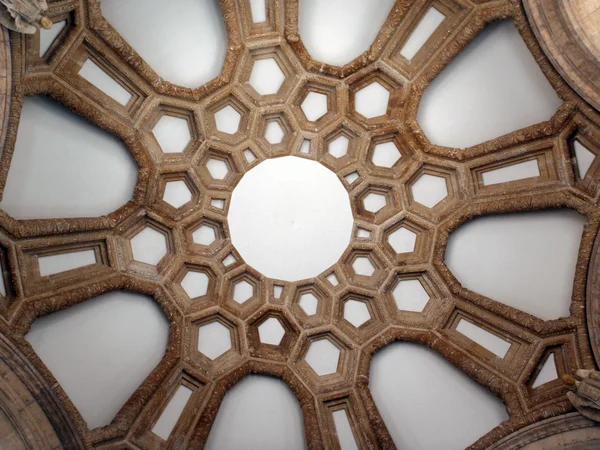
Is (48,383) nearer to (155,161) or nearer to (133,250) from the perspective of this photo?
(133,250)

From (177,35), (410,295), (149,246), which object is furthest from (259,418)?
(177,35)

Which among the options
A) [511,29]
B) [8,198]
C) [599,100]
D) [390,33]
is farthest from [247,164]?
[599,100]

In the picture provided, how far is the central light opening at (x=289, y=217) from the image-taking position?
11445 millimetres

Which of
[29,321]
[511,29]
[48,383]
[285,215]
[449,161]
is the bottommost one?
[48,383]

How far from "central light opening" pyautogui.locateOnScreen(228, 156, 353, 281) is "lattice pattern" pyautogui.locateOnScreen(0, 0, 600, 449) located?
0.22m

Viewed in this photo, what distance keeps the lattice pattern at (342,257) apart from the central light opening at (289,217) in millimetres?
215

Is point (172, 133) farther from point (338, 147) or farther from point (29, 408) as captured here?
point (29, 408)

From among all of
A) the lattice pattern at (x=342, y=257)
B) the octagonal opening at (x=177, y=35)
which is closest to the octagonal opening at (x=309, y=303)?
the lattice pattern at (x=342, y=257)

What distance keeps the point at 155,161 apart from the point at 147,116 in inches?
33.0

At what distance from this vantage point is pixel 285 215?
11.4m

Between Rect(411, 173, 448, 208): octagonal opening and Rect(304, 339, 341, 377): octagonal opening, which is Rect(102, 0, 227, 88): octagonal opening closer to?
Rect(411, 173, 448, 208): octagonal opening

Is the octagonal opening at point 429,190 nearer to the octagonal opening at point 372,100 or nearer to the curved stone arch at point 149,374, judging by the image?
the octagonal opening at point 372,100

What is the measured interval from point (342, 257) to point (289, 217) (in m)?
1.36

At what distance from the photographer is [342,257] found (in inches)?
457
